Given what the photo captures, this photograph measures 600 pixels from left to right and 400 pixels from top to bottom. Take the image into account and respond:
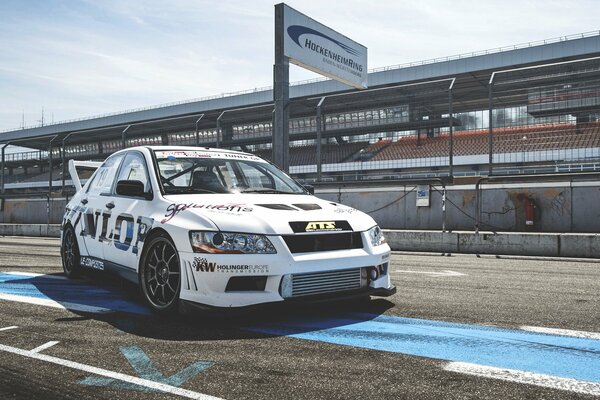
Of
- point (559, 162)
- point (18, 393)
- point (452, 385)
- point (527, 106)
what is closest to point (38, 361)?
point (18, 393)

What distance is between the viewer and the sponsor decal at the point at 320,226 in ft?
13.8

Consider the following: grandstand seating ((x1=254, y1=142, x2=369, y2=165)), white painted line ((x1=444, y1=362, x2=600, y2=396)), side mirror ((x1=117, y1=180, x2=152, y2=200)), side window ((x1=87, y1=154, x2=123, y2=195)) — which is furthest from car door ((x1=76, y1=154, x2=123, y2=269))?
grandstand seating ((x1=254, y1=142, x2=369, y2=165))

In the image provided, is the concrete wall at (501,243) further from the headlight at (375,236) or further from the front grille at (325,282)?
the front grille at (325,282)

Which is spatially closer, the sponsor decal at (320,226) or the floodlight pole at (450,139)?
the sponsor decal at (320,226)

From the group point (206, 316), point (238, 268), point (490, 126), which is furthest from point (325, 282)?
point (490, 126)

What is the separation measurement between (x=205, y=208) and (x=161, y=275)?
698 millimetres

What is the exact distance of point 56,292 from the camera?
19.0 feet

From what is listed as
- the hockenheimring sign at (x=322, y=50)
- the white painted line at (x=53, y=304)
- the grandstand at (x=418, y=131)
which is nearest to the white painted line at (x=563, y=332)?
the white painted line at (x=53, y=304)

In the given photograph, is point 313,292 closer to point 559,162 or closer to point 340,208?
point 340,208

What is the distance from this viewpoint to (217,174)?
5.28 metres

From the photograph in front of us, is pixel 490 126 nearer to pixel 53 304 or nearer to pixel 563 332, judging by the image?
pixel 563 332

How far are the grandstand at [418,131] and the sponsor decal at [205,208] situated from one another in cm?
576

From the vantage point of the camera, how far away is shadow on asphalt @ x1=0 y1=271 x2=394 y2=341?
402cm

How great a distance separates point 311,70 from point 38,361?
53.1ft
